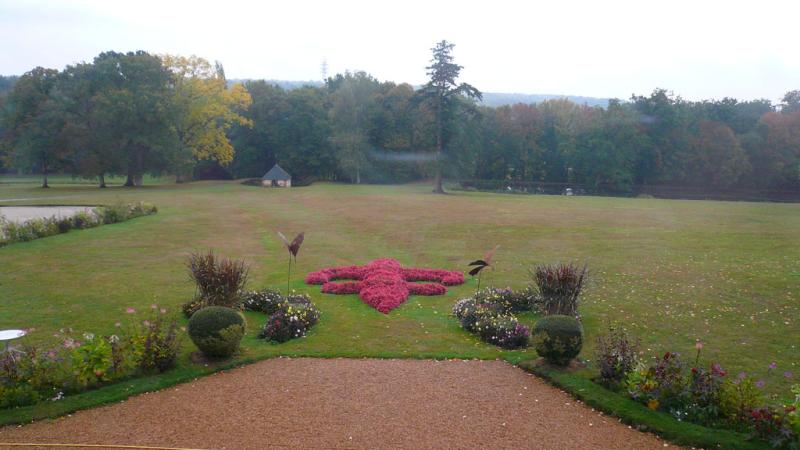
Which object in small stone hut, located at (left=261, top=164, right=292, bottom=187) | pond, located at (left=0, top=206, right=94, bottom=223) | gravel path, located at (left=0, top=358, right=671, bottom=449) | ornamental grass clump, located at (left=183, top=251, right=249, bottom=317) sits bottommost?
gravel path, located at (left=0, top=358, right=671, bottom=449)

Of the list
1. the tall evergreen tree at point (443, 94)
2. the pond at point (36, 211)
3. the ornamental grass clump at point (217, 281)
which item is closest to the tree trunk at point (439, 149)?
the tall evergreen tree at point (443, 94)

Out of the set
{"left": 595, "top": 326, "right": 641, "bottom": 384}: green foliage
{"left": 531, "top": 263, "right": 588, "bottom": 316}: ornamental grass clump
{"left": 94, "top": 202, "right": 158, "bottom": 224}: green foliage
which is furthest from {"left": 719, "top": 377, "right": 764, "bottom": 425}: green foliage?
{"left": 94, "top": 202, "right": 158, "bottom": 224}: green foliage

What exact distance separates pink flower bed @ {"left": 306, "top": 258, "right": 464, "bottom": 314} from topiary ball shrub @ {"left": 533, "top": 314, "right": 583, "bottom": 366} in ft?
15.6

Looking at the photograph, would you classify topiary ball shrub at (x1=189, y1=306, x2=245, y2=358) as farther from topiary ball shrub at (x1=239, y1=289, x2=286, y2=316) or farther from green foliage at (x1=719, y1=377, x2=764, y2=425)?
green foliage at (x1=719, y1=377, x2=764, y2=425)

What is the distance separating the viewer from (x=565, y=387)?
27.9ft

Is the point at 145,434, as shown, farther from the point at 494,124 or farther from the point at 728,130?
the point at 728,130

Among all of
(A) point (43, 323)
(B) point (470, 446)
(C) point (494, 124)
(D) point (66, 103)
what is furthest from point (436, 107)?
(B) point (470, 446)

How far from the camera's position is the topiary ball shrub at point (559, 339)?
356 inches

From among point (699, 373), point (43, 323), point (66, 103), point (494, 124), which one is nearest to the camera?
point (699, 373)

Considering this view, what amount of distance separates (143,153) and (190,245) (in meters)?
37.1

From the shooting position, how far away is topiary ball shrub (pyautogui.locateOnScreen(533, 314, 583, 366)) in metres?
9.05

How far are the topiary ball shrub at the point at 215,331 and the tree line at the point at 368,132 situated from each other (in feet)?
151

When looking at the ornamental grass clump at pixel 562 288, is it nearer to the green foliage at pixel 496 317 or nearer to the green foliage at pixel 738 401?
the green foliage at pixel 496 317

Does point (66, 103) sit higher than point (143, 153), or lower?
higher
